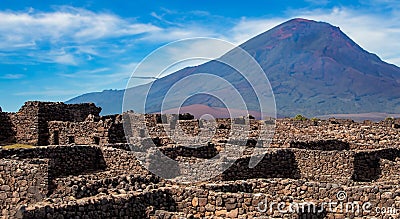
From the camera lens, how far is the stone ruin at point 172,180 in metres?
11.6

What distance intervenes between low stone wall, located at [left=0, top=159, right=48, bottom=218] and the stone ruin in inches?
1.0

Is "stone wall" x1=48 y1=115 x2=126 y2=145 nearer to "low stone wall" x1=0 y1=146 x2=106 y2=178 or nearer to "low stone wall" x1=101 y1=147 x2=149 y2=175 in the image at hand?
"low stone wall" x1=0 y1=146 x2=106 y2=178

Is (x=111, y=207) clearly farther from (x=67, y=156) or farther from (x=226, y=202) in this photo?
(x=67, y=156)

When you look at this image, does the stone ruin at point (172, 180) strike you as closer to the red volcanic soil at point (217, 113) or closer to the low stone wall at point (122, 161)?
the low stone wall at point (122, 161)

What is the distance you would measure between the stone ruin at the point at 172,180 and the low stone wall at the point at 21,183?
1.0 inches

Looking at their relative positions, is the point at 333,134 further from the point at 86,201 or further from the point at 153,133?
the point at 86,201

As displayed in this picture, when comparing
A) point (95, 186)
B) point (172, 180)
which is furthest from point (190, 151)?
point (95, 186)

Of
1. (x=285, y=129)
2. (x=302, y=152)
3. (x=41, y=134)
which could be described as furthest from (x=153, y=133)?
(x=302, y=152)

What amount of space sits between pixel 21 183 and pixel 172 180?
12.8ft

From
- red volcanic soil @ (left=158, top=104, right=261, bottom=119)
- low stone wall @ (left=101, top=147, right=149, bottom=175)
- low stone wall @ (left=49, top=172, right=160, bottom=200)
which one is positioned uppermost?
red volcanic soil @ (left=158, top=104, right=261, bottom=119)

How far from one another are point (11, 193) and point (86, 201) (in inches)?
132

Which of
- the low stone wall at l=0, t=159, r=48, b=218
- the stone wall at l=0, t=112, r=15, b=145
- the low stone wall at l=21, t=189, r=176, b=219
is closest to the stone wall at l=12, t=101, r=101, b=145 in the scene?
the stone wall at l=0, t=112, r=15, b=145

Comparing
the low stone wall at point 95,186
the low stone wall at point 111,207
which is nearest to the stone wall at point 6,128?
the low stone wall at point 95,186

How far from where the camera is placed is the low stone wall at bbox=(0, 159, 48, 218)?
1311cm
